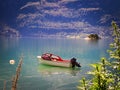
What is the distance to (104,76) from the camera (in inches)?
200

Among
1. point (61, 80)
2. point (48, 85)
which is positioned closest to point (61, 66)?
point (61, 80)

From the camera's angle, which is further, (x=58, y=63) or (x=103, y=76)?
(x=58, y=63)

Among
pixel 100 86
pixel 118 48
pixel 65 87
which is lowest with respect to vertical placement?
pixel 65 87

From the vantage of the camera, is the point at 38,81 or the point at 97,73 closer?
the point at 97,73

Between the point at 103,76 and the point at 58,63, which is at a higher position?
the point at 103,76

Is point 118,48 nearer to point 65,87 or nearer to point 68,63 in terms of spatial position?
point 65,87

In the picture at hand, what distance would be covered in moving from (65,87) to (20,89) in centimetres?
480

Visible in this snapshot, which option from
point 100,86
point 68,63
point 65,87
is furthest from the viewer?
point 68,63

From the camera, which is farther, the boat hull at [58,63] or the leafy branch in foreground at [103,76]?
the boat hull at [58,63]

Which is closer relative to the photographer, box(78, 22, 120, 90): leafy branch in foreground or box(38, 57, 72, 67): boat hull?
box(78, 22, 120, 90): leafy branch in foreground

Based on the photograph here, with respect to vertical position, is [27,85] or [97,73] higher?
[97,73]

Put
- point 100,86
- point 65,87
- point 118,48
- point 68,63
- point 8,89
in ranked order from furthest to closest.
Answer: point 68,63
point 65,87
point 8,89
point 118,48
point 100,86

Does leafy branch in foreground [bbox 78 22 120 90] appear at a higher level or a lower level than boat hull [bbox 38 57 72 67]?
higher

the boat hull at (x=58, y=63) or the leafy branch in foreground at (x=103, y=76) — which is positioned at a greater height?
the leafy branch in foreground at (x=103, y=76)
